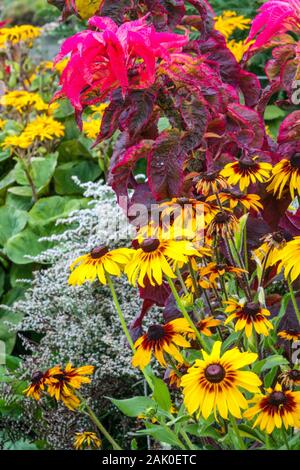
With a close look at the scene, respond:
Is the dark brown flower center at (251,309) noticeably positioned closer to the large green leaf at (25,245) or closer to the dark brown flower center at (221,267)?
the dark brown flower center at (221,267)

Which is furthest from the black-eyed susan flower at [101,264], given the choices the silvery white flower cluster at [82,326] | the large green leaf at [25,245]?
the large green leaf at [25,245]

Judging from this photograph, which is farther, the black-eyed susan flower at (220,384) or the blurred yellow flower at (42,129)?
the blurred yellow flower at (42,129)

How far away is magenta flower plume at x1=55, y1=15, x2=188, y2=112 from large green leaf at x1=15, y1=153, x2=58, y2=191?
149 centimetres

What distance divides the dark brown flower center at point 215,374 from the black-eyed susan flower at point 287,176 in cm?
34

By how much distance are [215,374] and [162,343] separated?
211 mm

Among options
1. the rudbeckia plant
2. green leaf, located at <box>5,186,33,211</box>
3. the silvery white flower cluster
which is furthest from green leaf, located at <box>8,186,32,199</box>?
the rudbeckia plant

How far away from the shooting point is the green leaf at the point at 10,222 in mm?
2666

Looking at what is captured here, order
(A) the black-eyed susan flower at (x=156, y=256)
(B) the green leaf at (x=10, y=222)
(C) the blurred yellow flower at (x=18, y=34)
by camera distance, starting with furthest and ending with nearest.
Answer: (C) the blurred yellow flower at (x=18, y=34) < (B) the green leaf at (x=10, y=222) < (A) the black-eyed susan flower at (x=156, y=256)

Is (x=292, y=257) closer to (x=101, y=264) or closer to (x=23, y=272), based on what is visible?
(x=101, y=264)

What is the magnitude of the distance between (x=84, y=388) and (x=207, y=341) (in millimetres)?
639

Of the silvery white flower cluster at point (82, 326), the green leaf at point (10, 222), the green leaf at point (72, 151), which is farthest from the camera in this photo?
the green leaf at point (72, 151)

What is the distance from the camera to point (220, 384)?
3.48 feet

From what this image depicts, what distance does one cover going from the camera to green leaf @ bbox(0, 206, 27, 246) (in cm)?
267

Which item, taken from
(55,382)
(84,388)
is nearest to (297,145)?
(55,382)
